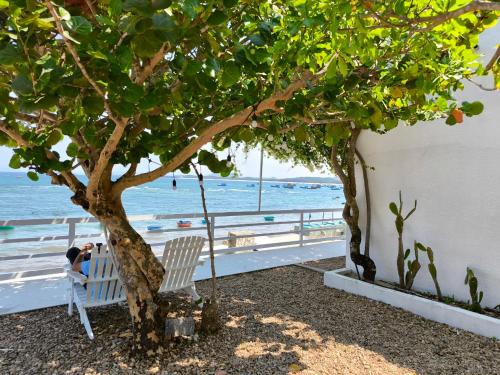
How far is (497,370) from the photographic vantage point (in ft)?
9.84

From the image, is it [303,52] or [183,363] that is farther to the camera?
[183,363]

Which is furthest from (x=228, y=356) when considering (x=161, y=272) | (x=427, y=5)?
(x=427, y=5)

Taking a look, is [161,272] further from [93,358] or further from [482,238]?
[482,238]

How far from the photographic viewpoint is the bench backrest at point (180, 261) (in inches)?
154

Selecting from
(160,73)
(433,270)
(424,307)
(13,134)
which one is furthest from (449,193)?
(13,134)

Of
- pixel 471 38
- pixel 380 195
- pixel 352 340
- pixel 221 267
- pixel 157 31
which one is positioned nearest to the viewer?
pixel 157 31

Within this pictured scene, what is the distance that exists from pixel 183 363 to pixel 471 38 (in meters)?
3.04

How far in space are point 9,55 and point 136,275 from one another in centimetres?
206

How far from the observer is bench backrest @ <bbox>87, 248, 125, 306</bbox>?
3385 millimetres

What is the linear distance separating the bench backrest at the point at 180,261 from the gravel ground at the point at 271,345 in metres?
0.37

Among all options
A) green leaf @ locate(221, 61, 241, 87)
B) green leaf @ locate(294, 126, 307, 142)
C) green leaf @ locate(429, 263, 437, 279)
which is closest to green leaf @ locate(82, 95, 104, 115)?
green leaf @ locate(221, 61, 241, 87)

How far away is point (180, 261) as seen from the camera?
4035 mm

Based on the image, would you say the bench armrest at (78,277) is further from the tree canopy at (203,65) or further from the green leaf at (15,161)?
the green leaf at (15,161)

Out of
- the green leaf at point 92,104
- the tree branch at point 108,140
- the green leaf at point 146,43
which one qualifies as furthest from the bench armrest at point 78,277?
the green leaf at point 146,43
